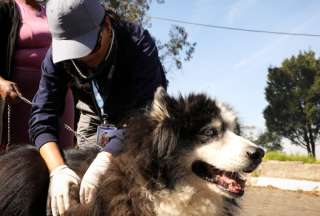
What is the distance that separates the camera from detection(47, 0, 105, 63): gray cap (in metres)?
3.05

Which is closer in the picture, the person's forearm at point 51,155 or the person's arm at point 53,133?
the person's arm at point 53,133

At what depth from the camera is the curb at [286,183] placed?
32.7 feet

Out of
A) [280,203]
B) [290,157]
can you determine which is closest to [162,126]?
[280,203]

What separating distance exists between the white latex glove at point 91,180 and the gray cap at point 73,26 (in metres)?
0.68

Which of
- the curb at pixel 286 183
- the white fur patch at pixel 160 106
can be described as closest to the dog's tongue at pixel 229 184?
the white fur patch at pixel 160 106

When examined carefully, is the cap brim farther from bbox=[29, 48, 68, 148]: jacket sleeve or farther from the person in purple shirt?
bbox=[29, 48, 68, 148]: jacket sleeve

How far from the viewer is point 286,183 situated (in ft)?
34.9

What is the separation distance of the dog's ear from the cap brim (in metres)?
0.50

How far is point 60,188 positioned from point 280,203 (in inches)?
246

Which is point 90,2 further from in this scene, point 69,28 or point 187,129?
point 187,129

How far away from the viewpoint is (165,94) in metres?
3.13

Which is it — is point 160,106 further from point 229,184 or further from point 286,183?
point 286,183

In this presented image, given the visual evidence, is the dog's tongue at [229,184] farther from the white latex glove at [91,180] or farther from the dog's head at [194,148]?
the white latex glove at [91,180]

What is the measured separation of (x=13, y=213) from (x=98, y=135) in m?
0.80
